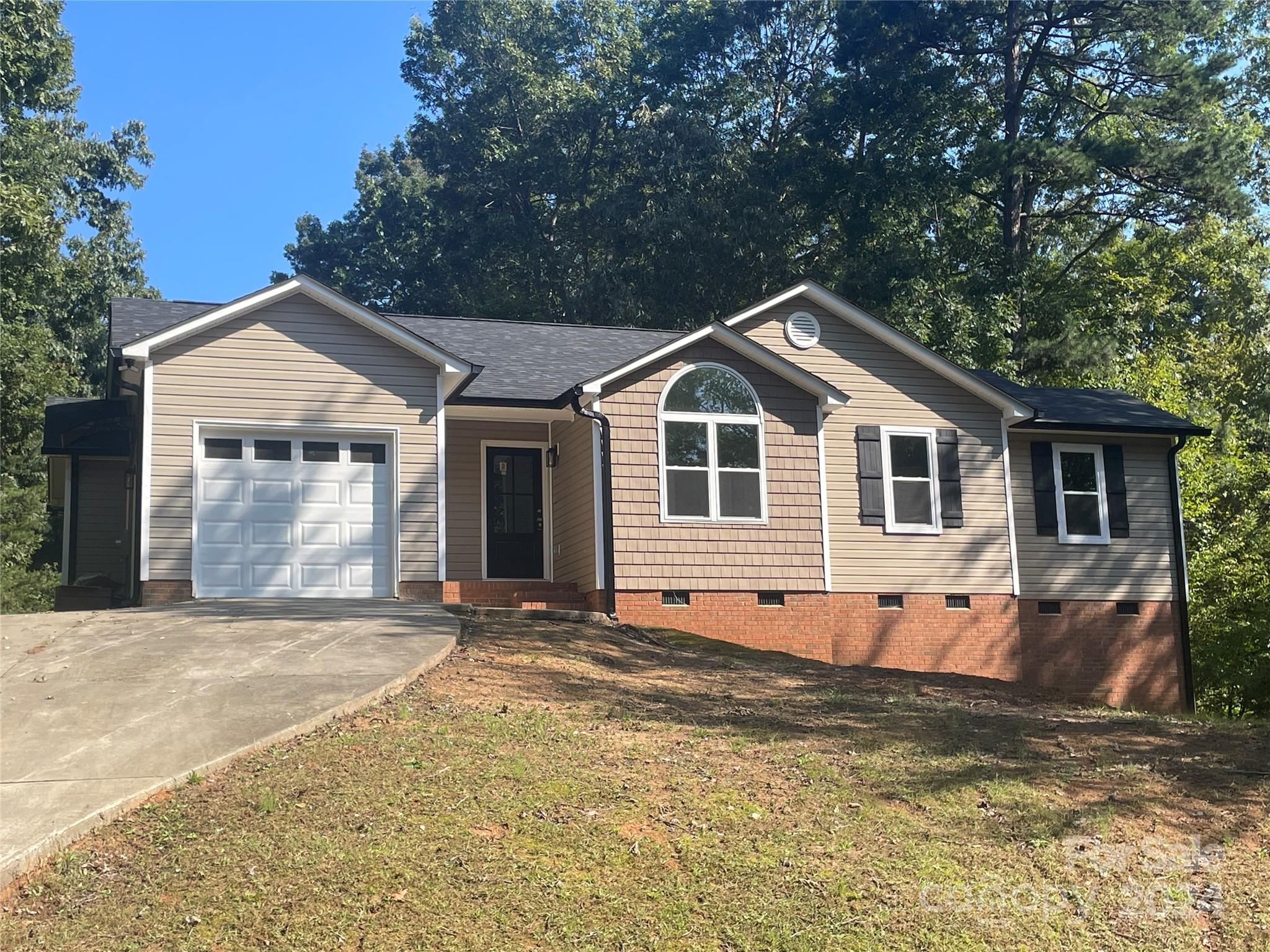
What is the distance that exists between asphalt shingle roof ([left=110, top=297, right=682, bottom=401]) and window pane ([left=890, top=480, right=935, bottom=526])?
4.13 metres

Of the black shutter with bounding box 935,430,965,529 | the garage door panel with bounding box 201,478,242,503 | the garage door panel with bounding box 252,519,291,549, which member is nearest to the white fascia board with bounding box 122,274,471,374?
the garage door panel with bounding box 201,478,242,503

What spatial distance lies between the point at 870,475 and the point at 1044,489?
3.35 m

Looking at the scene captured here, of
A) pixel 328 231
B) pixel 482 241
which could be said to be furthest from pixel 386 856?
pixel 328 231

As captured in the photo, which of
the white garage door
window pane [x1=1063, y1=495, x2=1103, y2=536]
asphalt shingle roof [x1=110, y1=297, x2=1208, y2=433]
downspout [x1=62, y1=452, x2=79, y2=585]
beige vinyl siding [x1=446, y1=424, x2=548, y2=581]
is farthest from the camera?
downspout [x1=62, y1=452, x2=79, y2=585]

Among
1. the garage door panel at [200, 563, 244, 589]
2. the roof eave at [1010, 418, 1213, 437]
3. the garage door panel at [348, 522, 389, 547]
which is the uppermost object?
the roof eave at [1010, 418, 1213, 437]

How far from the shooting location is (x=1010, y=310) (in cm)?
3009

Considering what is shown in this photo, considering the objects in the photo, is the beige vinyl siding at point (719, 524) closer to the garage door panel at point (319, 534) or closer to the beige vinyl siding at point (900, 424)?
the beige vinyl siding at point (900, 424)

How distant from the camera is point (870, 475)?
60.6 ft

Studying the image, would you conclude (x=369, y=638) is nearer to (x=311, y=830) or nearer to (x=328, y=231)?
(x=311, y=830)

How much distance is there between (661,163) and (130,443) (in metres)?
19.5

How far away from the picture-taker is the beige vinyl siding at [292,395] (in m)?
15.5

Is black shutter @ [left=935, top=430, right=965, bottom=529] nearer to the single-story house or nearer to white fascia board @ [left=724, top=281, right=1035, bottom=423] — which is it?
the single-story house

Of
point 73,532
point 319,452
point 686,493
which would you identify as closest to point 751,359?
point 686,493

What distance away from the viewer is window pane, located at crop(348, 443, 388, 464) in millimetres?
16406
